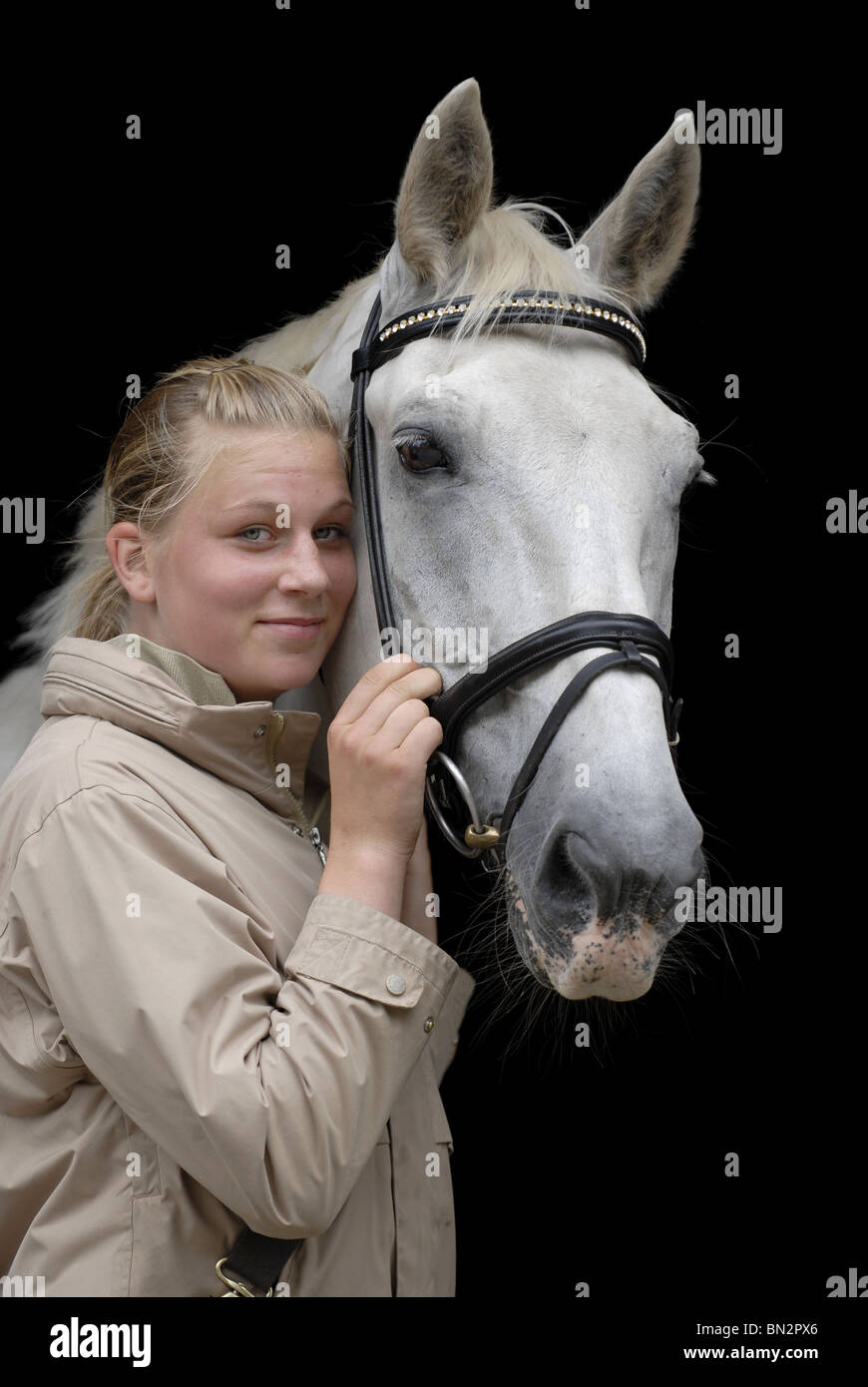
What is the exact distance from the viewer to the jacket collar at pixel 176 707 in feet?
5.56

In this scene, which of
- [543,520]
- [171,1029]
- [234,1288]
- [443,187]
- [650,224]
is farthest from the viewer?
[650,224]

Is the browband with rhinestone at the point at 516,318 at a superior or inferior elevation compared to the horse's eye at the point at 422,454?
superior

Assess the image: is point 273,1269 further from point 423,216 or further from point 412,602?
point 423,216

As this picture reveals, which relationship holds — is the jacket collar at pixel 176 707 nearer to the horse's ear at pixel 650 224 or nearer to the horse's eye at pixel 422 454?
the horse's eye at pixel 422 454

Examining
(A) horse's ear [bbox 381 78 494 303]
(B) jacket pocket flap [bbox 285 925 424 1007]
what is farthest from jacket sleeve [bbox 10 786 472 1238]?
(A) horse's ear [bbox 381 78 494 303]

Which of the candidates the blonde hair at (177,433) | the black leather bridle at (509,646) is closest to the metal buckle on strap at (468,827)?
the black leather bridle at (509,646)

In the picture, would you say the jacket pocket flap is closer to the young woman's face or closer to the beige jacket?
the beige jacket

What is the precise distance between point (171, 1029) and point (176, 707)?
51 cm

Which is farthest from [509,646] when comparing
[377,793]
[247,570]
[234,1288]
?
[234,1288]

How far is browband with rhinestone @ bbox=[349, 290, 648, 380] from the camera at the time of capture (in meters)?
1.92

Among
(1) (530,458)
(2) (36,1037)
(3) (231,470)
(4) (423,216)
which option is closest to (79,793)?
(2) (36,1037)

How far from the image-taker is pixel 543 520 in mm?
1750

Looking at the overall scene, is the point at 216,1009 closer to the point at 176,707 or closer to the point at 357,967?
the point at 357,967
